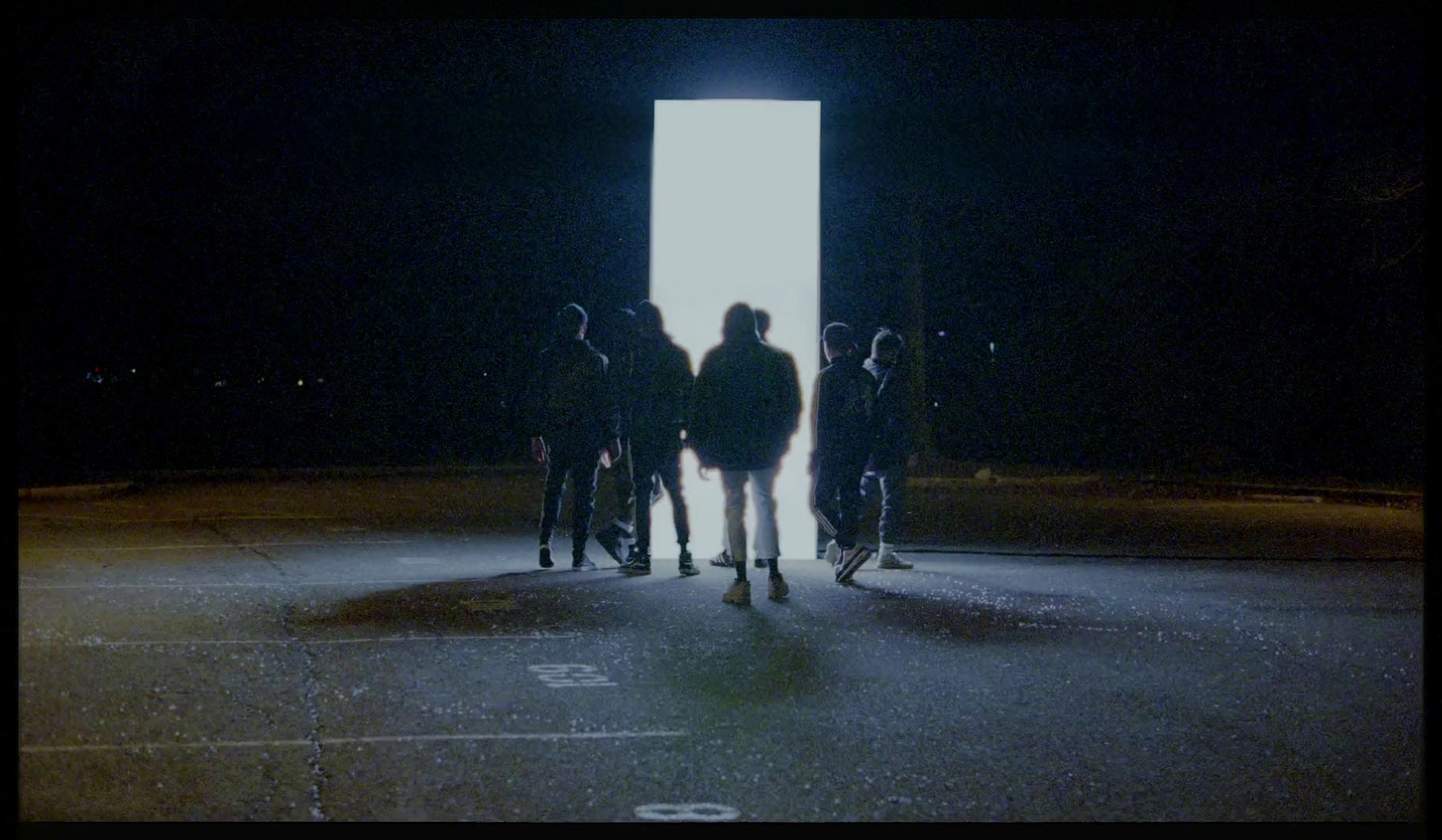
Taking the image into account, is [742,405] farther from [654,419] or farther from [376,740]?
[376,740]

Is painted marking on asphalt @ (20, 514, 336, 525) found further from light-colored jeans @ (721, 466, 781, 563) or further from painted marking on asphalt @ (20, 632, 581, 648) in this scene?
painted marking on asphalt @ (20, 632, 581, 648)

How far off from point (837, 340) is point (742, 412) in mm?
1577

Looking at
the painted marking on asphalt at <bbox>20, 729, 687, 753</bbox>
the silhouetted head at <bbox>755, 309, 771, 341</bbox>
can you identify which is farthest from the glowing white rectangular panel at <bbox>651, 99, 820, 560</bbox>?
the painted marking on asphalt at <bbox>20, 729, 687, 753</bbox>

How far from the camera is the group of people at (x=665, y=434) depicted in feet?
36.9

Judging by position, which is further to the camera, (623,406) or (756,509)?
(623,406)

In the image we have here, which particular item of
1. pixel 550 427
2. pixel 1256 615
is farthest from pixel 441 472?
pixel 1256 615

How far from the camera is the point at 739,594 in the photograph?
9.85 m

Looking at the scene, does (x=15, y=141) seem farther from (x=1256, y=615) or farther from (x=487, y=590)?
(x=1256, y=615)

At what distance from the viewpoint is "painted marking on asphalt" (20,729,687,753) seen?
19.2ft

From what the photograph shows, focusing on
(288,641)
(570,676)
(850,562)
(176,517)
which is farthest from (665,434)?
(176,517)

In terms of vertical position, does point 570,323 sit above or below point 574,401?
above

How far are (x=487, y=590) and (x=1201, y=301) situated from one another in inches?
1105

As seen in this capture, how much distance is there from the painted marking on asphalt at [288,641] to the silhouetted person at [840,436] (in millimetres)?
3217

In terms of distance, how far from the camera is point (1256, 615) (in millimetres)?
9602
